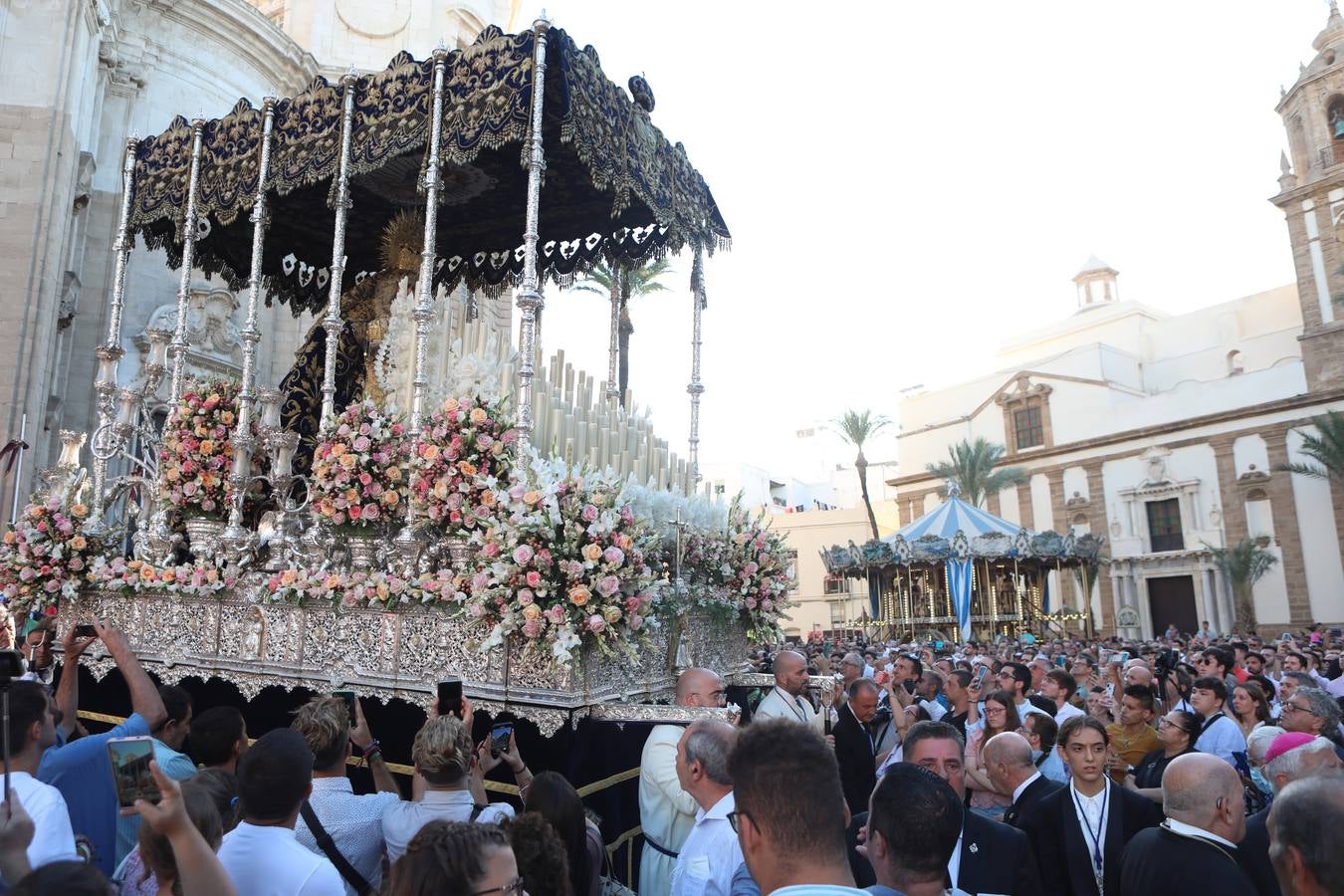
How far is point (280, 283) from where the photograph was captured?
1137 cm

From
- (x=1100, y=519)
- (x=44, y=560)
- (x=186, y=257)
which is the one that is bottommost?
(x=44, y=560)

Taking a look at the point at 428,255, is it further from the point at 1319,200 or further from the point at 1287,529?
the point at 1319,200

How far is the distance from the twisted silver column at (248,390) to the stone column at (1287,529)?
1454 inches

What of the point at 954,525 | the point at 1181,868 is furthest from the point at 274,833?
the point at 954,525

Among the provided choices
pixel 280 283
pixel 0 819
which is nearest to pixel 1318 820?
pixel 0 819

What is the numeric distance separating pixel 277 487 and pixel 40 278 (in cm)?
928

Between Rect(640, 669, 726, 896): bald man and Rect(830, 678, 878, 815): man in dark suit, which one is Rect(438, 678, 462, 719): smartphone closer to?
Rect(640, 669, 726, 896): bald man

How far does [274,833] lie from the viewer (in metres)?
2.70

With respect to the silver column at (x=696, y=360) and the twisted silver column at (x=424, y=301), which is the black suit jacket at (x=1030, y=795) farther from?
the silver column at (x=696, y=360)

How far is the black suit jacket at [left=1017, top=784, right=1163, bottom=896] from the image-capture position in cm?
389

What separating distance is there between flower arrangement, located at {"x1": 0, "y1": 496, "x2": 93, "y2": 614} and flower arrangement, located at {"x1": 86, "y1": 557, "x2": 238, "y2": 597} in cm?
21

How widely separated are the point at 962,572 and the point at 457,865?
2814 centimetres

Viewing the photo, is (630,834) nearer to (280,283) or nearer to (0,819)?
(0,819)

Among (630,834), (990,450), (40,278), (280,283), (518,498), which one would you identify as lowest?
(630,834)
